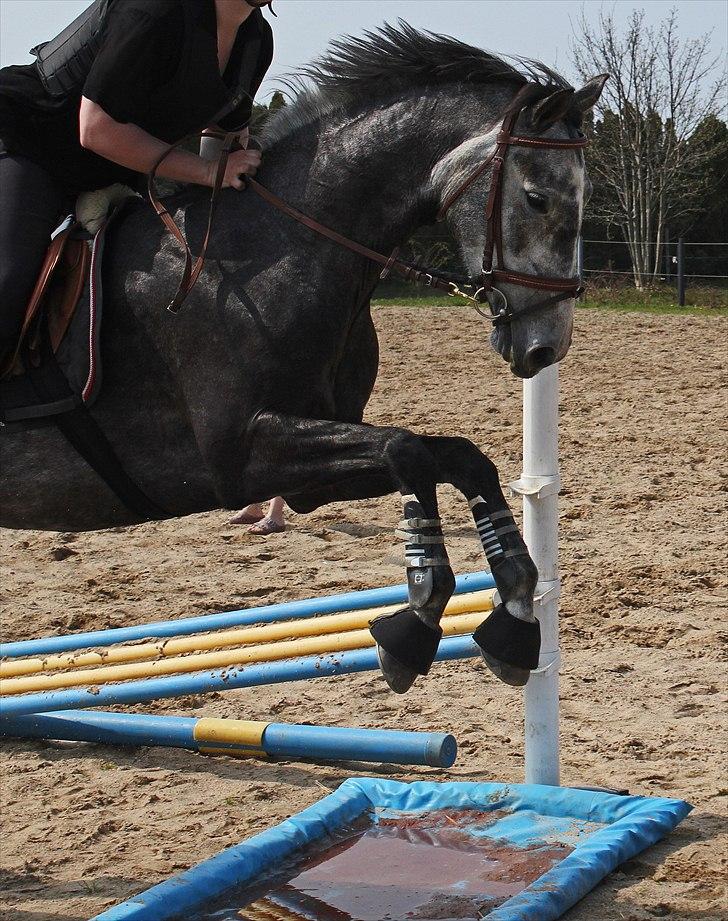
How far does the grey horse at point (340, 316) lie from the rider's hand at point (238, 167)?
5cm

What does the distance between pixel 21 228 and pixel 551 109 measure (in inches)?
57.8

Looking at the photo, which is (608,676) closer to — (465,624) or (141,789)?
(465,624)

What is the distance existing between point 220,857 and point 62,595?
3.98 m

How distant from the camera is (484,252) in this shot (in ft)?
10.8

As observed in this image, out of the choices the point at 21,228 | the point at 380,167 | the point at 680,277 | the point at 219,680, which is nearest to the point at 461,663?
the point at 219,680

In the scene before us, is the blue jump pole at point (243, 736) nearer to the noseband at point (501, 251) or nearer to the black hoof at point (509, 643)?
the black hoof at point (509, 643)

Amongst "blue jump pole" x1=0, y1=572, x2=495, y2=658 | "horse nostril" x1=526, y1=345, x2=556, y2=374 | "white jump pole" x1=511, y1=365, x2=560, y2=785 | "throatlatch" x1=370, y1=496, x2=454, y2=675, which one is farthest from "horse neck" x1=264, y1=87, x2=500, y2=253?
"blue jump pole" x1=0, y1=572, x2=495, y2=658

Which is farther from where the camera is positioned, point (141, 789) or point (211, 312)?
point (141, 789)

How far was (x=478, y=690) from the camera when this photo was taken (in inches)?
229

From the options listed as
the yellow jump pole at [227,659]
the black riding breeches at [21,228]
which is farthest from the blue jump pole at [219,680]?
the black riding breeches at [21,228]

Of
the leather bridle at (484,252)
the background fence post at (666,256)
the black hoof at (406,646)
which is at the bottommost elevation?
the black hoof at (406,646)

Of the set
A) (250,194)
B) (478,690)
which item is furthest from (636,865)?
(250,194)

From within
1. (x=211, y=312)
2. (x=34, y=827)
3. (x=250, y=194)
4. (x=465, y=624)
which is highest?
(x=250, y=194)

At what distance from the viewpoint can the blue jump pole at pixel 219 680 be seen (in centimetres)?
452
